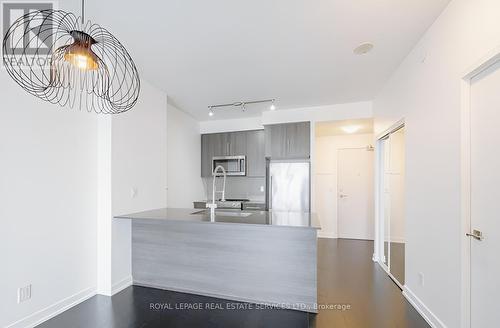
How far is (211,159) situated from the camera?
502 centimetres

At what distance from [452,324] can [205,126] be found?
476cm

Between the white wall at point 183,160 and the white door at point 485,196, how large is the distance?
155 inches

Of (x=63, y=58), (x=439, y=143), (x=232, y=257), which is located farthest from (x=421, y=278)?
(x=63, y=58)

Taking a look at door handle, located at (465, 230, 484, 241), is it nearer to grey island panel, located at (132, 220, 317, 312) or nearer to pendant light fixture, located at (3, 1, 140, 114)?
grey island panel, located at (132, 220, 317, 312)

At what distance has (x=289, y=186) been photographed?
4.12m

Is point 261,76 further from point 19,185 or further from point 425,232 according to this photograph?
point 19,185

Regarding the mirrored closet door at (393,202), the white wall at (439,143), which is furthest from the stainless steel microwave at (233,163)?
the white wall at (439,143)

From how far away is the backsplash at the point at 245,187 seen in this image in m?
5.05

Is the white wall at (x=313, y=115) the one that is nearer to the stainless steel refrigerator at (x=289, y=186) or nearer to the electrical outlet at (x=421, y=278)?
the stainless steel refrigerator at (x=289, y=186)

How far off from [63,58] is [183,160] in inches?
127

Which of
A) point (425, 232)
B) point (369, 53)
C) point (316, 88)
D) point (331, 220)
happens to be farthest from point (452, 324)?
point (331, 220)

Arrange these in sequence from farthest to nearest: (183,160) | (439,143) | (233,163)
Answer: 1. (233,163)
2. (183,160)
3. (439,143)

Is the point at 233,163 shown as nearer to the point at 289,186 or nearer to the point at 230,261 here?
the point at 289,186

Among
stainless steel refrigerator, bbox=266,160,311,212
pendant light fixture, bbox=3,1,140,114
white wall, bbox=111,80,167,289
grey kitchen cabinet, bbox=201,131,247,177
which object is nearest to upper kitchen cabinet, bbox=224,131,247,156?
grey kitchen cabinet, bbox=201,131,247,177
